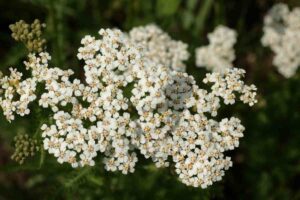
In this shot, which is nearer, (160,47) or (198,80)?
(160,47)

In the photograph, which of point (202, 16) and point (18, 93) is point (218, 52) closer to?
point (202, 16)

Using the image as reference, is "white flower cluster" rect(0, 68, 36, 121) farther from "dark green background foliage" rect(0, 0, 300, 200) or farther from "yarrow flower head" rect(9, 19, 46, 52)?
"dark green background foliage" rect(0, 0, 300, 200)

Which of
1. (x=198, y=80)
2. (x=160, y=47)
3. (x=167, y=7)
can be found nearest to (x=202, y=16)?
(x=167, y=7)

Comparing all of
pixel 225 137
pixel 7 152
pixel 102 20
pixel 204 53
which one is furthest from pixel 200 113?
pixel 7 152

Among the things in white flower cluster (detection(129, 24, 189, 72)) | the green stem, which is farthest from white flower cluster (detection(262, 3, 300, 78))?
white flower cluster (detection(129, 24, 189, 72))

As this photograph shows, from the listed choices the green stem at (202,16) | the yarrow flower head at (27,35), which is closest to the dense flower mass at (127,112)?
the yarrow flower head at (27,35)

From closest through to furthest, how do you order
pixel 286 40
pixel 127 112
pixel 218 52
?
pixel 127 112
pixel 218 52
pixel 286 40
